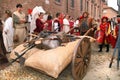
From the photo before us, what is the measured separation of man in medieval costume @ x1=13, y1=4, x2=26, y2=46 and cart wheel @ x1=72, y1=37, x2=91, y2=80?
105 inches

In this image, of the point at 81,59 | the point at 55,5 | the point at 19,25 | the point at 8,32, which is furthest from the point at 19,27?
the point at 55,5

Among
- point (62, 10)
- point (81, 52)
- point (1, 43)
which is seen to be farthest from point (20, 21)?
point (62, 10)

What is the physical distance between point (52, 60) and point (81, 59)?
2.94ft

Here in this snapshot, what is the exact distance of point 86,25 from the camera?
10.1 meters

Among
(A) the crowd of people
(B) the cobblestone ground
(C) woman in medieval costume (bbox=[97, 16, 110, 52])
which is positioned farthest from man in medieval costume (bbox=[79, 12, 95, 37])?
(B) the cobblestone ground

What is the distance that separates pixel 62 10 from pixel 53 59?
1571cm

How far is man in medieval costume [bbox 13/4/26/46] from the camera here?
8641 millimetres

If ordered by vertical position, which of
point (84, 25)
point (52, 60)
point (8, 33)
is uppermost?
point (84, 25)

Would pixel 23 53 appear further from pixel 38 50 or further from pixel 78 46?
pixel 78 46

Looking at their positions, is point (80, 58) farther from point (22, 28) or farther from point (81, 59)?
point (22, 28)

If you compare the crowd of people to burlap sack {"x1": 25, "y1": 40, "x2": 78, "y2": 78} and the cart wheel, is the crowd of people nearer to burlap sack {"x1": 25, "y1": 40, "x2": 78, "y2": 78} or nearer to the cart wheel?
the cart wheel

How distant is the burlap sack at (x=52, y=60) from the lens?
596 centimetres

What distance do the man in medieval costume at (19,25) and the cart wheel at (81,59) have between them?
266cm

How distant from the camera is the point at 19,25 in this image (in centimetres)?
887
